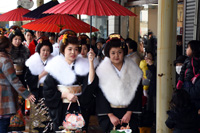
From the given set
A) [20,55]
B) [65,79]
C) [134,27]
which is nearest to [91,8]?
[65,79]

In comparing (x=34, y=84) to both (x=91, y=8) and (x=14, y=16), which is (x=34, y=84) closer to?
(x=91, y=8)

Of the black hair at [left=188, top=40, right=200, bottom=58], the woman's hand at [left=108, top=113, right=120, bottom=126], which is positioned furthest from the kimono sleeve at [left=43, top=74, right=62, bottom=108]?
the black hair at [left=188, top=40, right=200, bottom=58]

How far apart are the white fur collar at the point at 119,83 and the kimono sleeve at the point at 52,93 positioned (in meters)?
0.66

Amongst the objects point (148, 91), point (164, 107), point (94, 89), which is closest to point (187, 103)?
point (164, 107)

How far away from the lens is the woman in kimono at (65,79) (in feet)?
14.3

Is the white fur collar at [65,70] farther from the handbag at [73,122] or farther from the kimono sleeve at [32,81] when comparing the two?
the kimono sleeve at [32,81]

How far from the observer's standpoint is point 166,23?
12.7ft

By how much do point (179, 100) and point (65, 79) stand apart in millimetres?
1607

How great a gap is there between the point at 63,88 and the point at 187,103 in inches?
67.6

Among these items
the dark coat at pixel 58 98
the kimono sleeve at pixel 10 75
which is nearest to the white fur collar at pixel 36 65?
the kimono sleeve at pixel 10 75

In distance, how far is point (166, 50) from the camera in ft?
12.7

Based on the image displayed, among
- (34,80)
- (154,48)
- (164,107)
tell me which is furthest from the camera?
(154,48)

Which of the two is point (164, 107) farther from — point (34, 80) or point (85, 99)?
point (34, 80)

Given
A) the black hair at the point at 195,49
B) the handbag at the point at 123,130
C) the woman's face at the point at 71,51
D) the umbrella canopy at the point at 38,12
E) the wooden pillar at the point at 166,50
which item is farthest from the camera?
the umbrella canopy at the point at 38,12
